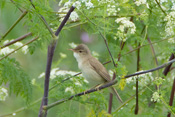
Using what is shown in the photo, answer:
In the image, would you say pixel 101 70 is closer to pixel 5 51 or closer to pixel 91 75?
pixel 91 75

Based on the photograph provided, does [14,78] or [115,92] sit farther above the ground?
[14,78]

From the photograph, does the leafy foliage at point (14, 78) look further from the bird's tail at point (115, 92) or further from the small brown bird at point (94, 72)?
the bird's tail at point (115, 92)

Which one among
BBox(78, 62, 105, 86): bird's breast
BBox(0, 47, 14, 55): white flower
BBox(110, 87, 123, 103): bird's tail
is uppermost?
BBox(0, 47, 14, 55): white flower

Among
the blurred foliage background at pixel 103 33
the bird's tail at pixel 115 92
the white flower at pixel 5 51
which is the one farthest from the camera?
the bird's tail at pixel 115 92

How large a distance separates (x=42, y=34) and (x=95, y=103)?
71 centimetres

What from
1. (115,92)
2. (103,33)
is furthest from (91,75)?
(103,33)

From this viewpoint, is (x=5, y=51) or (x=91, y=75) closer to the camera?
(x=5, y=51)

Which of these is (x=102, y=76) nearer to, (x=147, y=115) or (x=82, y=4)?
(x=147, y=115)

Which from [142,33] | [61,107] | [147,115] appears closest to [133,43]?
[142,33]

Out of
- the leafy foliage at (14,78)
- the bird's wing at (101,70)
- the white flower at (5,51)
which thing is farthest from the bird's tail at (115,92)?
the white flower at (5,51)

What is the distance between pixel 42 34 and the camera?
200 centimetres

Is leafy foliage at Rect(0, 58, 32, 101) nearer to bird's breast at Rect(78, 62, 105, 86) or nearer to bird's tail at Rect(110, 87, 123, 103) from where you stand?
bird's breast at Rect(78, 62, 105, 86)

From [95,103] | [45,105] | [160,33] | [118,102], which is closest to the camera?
[45,105]

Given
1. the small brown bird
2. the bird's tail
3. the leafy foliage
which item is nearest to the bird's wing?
the small brown bird
